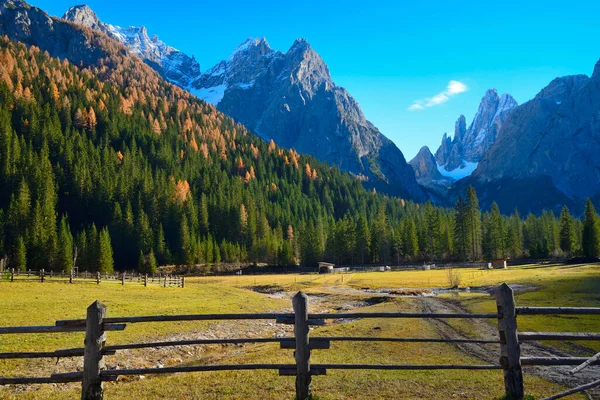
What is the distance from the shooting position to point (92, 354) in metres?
9.77

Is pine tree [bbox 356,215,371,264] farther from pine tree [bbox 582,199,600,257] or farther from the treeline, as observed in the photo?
pine tree [bbox 582,199,600,257]

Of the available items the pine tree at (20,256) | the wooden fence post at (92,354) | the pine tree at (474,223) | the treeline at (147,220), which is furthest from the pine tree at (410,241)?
the wooden fence post at (92,354)

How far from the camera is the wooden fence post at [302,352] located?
9.95 m

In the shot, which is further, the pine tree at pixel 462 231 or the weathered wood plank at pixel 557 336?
the pine tree at pixel 462 231

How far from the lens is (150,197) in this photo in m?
148

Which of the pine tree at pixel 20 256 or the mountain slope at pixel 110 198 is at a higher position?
the mountain slope at pixel 110 198

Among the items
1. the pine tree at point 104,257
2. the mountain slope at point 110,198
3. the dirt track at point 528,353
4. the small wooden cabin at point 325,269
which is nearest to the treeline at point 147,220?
the pine tree at point 104,257

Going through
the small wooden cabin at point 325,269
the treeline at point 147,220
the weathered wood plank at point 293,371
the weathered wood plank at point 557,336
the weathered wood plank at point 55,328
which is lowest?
the small wooden cabin at point 325,269

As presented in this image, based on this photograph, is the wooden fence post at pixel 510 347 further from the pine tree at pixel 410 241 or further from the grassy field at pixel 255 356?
the pine tree at pixel 410 241

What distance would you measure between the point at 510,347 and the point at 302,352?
5.35 meters

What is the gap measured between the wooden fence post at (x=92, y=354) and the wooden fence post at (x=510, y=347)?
10242mm

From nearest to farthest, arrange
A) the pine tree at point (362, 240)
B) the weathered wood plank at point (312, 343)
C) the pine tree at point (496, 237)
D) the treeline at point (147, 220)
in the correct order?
the weathered wood plank at point (312, 343) < the treeline at point (147, 220) < the pine tree at point (496, 237) < the pine tree at point (362, 240)

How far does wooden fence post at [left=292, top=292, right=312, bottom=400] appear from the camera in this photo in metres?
9.95

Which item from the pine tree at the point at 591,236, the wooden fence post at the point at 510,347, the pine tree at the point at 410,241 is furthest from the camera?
the pine tree at the point at 410,241
